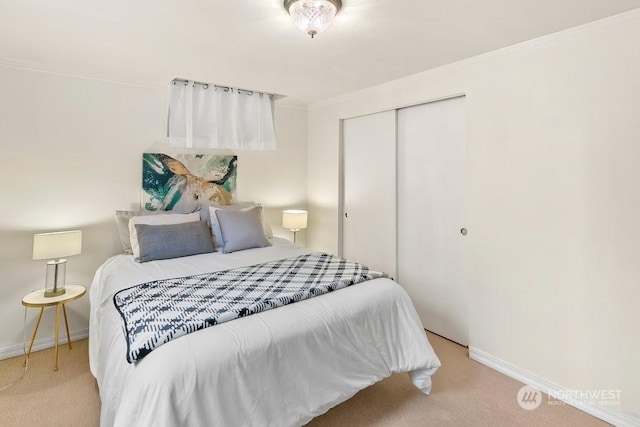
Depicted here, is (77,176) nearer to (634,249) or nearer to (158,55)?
(158,55)

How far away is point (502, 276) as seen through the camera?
2332mm

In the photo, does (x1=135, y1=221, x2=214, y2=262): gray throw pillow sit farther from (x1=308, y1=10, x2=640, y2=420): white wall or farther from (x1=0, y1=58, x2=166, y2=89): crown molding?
(x1=308, y1=10, x2=640, y2=420): white wall

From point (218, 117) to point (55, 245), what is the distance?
1.75m

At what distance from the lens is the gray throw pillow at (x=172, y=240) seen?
2564 mm

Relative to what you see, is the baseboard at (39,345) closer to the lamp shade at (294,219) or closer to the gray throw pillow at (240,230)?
the gray throw pillow at (240,230)

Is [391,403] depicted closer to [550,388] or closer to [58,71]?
[550,388]

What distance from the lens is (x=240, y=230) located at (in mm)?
2938

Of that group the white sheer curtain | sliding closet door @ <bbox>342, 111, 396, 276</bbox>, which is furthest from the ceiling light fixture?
the white sheer curtain

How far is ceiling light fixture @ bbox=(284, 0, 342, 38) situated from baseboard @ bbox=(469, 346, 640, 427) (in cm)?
252

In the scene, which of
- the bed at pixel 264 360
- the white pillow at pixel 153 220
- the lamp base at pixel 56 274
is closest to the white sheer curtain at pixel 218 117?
the white pillow at pixel 153 220

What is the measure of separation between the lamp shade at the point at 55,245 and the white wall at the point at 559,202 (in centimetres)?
288

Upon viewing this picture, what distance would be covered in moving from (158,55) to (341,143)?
2.02m

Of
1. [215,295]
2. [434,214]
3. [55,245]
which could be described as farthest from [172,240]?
[434,214]

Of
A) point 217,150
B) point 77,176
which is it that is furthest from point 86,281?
point 217,150
